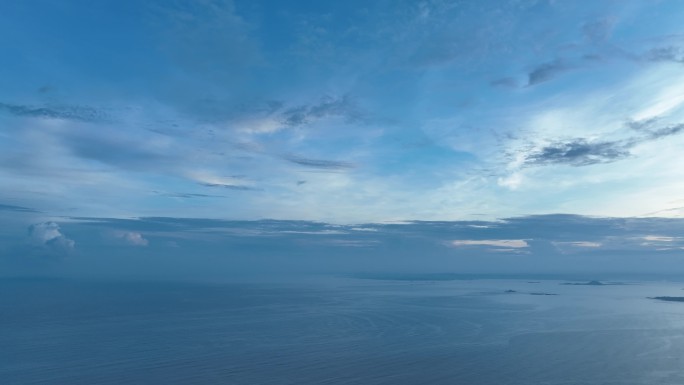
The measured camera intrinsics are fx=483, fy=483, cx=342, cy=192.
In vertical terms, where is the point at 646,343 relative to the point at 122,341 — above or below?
above

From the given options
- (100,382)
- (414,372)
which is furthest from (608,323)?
(100,382)

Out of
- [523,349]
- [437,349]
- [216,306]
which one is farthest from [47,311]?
[523,349]

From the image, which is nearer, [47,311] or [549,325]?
[549,325]

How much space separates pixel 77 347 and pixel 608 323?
74971mm

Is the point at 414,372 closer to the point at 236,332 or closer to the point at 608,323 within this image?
the point at 236,332

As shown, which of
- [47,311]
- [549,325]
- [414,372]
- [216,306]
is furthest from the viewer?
[216,306]

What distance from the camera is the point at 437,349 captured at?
5278 cm

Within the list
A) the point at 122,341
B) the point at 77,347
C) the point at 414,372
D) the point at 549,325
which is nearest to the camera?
the point at 414,372

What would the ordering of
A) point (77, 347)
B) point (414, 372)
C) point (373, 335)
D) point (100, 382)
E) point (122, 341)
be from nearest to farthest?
1. point (100, 382)
2. point (414, 372)
3. point (77, 347)
4. point (122, 341)
5. point (373, 335)

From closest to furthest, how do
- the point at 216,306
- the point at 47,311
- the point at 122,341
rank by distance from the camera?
the point at 122,341 < the point at 47,311 < the point at 216,306

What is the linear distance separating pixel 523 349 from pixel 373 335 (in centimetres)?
1823

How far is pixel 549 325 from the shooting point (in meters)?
73.8

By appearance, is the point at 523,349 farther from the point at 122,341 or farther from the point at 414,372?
the point at 122,341

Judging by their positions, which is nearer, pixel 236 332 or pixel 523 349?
pixel 523 349
